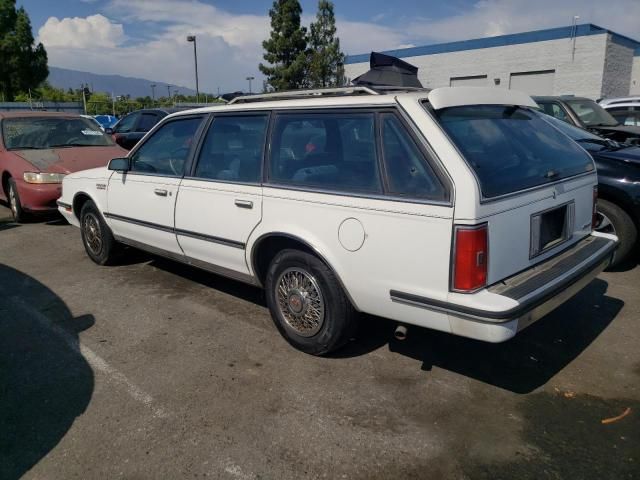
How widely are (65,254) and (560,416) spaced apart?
555 cm

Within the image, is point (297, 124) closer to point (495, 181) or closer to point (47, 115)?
point (495, 181)

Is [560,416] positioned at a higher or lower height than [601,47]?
lower

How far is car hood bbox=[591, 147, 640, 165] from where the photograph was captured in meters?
4.81

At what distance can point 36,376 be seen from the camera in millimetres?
3377

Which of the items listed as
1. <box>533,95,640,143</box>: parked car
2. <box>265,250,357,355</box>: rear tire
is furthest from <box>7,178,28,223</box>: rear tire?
<box>533,95,640,143</box>: parked car

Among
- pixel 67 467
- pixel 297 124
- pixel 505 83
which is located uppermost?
pixel 505 83

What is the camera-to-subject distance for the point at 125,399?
3.11 meters

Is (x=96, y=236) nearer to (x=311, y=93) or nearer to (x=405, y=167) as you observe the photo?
(x=311, y=93)

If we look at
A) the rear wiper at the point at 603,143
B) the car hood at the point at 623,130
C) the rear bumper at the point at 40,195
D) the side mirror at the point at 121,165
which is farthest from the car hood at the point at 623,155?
the rear bumper at the point at 40,195

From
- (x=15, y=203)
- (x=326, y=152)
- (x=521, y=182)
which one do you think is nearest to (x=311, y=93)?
(x=326, y=152)

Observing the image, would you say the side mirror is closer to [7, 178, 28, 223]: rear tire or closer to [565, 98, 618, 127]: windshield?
[7, 178, 28, 223]: rear tire

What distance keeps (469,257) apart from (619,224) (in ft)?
9.91

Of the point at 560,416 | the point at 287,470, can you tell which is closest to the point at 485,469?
the point at 560,416

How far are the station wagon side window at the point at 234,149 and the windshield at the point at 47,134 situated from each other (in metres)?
4.98
